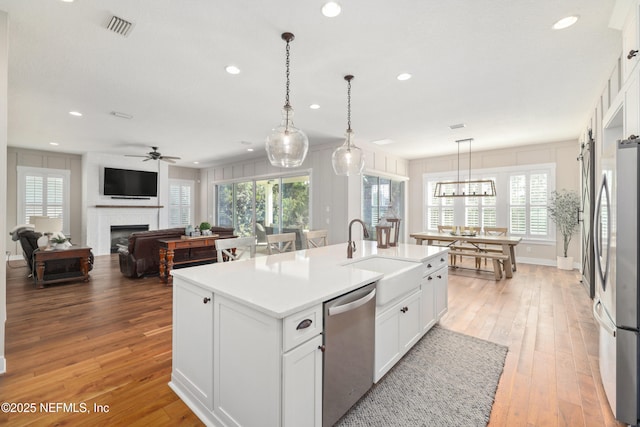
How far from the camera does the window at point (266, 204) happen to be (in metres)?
7.01

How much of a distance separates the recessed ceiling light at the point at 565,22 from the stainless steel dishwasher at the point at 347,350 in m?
2.50

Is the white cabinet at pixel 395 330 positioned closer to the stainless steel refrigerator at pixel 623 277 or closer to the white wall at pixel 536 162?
the stainless steel refrigerator at pixel 623 277

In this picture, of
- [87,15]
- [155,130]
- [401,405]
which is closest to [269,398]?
[401,405]

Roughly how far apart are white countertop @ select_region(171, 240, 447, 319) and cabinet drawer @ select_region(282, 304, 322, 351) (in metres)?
0.05

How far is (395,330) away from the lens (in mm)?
2162

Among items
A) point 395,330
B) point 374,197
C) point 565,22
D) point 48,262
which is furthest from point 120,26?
point 374,197

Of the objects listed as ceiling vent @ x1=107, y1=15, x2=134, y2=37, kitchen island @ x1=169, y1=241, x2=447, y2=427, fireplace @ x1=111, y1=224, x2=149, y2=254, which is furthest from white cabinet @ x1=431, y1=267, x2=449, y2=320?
fireplace @ x1=111, y1=224, x2=149, y2=254

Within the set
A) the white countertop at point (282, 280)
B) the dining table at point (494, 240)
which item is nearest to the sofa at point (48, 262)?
the white countertop at point (282, 280)

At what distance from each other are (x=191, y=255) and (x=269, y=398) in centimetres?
465

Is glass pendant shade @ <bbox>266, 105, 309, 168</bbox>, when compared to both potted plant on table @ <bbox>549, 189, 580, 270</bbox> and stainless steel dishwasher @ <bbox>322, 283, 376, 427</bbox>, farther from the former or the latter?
potted plant on table @ <bbox>549, 189, 580, 270</bbox>

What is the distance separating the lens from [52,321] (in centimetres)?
311

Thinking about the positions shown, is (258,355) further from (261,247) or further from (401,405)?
(261,247)

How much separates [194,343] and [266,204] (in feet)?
20.4

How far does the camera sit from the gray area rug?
1747mm
